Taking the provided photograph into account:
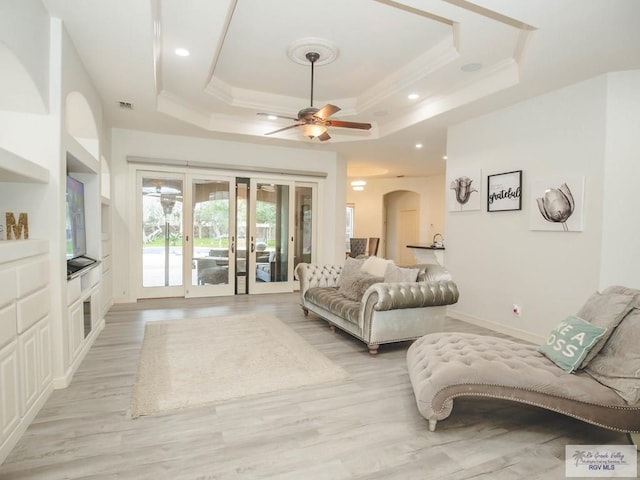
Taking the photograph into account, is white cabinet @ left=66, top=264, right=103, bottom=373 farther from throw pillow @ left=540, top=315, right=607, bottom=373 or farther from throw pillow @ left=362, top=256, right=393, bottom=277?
throw pillow @ left=540, top=315, right=607, bottom=373

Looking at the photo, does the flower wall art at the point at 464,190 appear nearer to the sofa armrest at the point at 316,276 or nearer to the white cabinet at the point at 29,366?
the sofa armrest at the point at 316,276

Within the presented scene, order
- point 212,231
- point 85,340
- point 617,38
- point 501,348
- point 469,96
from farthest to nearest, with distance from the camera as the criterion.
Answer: point 212,231 < point 469,96 < point 85,340 < point 617,38 < point 501,348

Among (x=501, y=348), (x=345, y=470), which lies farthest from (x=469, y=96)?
(x=345, y=470)

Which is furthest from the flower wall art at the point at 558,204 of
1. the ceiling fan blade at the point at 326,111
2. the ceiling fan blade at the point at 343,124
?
the ceiling fan blade at the point at 326,111

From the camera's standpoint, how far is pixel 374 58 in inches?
161

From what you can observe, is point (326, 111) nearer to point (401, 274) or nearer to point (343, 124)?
point (343, 124)

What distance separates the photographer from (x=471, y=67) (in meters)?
3.88

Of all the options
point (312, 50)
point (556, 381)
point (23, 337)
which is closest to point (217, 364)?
point (23, 337)

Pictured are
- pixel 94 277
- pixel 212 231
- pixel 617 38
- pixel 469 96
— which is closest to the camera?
pixel 617 38

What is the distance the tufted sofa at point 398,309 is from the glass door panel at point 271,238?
3.01 meters

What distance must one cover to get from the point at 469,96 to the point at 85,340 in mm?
5002

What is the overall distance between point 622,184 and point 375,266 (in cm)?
259

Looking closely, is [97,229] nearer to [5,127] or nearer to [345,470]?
[5,127]

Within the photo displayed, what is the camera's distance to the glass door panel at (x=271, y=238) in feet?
22.2
